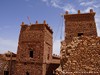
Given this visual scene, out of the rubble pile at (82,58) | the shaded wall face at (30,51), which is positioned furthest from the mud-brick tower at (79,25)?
the shaded wall face at (30,51)

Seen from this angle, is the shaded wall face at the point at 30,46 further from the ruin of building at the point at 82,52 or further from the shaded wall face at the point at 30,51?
the ruin of building at the point at 82,52

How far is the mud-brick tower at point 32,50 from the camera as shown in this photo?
2034 cm

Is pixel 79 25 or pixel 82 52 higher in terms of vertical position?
pixel 79 25

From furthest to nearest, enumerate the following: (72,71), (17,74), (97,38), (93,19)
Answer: (17,74) → (93,19) → (97,38) → (72,71)

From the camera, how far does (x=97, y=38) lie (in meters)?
16.7

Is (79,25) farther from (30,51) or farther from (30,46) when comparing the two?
(30,51)

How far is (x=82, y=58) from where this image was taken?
630 inches

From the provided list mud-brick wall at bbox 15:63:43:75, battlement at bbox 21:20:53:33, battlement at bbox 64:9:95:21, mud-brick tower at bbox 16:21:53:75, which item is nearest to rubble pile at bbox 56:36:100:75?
battlement at bbox 64:9:95:21

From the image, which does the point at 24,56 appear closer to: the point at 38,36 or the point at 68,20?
the point at 38,36

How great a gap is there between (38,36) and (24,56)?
365 centimetres

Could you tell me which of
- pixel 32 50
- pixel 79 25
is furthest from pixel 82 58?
pixel 32 50

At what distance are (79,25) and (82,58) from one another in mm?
5426

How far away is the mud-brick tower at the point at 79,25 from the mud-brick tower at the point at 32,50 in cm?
380

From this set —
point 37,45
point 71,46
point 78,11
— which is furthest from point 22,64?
point 78,11
